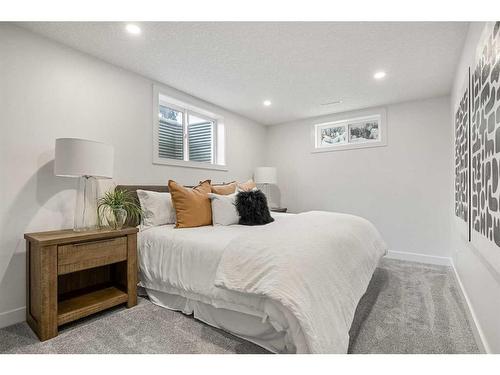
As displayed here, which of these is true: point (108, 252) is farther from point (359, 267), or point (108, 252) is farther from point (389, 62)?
Answer: point (389, 62)

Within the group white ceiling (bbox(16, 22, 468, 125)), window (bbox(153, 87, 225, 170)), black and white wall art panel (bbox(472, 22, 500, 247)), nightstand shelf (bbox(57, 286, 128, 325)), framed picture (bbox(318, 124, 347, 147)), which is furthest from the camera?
framed picture (bbox(318, 124, 347, 147))

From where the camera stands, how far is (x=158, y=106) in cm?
303

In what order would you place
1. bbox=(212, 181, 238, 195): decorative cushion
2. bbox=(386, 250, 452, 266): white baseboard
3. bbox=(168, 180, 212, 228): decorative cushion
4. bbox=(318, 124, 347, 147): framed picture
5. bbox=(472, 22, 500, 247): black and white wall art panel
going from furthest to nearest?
bbox=(318, 124, 347, 147): framed picture → bbox=(386, 250, 452, 266): white baseboard → bbox=(212, 181, 238, 195): decorative cushion → bbox=(168, 180, 212, 228): decorative cushion → bbox=(472, 22, 500, 247): black and white wall art panel

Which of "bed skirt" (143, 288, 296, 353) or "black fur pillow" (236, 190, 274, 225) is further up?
"black fur pillow" (236, 190, 274, 225)

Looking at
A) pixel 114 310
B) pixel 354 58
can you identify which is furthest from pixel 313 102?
pixel 114 310

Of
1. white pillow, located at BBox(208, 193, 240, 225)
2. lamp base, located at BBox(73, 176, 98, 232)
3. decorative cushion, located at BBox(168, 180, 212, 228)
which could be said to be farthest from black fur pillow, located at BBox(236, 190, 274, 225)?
lamp base, located at BBox(73, 176, 98, 232)

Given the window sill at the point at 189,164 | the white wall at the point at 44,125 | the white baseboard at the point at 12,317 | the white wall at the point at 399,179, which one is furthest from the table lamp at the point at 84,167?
the white wall at the point at 399,179

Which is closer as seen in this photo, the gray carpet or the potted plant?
the gray carpet

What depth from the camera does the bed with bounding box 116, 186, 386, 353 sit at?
1320mm

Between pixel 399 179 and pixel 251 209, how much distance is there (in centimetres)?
251

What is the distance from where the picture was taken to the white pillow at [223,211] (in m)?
2.48

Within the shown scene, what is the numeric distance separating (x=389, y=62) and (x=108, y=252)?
3094 mm

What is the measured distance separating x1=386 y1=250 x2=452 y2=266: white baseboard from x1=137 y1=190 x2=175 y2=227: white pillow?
321 cm

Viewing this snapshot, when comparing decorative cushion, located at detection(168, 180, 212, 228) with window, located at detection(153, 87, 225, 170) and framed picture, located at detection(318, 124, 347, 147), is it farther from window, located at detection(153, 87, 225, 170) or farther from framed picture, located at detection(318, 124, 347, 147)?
framed picture, located at detection(318, 124, 347, 147)
